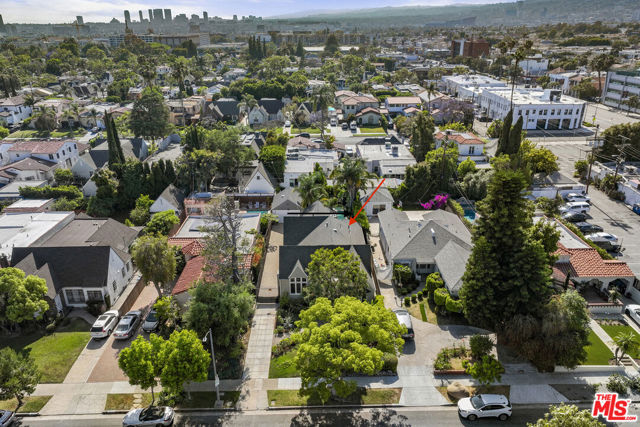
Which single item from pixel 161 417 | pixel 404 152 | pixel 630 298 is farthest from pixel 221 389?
pixel 404 152

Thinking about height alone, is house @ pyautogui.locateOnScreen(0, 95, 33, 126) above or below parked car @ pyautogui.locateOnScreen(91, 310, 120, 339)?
above

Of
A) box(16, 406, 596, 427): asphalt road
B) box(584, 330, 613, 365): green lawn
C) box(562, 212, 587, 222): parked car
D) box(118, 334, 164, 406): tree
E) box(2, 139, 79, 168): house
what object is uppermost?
box(2, 139, 79, 168): house

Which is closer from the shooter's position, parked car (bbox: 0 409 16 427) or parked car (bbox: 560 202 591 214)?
parked car (bbox: 0 409 16 427)

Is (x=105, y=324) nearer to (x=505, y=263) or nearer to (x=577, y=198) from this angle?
(x=505, y=263)

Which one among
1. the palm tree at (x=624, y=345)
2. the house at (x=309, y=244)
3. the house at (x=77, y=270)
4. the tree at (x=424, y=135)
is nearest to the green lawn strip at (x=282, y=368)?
the house at (x=309, y=244)

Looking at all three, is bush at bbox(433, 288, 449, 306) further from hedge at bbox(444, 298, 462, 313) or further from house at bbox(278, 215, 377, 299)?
house at bbox(278, 215, 377, 299)

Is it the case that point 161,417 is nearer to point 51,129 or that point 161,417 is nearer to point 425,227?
point 425,227


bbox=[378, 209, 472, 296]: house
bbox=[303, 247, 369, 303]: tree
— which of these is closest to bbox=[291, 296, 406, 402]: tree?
bbox=[303, 247, 369, 303]: tree
